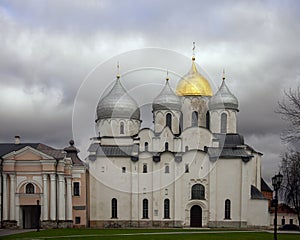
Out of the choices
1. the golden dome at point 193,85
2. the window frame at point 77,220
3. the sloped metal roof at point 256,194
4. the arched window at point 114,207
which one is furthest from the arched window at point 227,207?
the window frame at point 77,220

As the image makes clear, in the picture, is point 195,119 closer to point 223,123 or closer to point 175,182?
point 223,123

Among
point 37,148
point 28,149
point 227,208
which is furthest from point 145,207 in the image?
point 28,149

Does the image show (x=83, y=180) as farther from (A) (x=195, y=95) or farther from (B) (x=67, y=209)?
(A) (x=195, y=95)

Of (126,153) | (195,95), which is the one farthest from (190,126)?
(126,153)

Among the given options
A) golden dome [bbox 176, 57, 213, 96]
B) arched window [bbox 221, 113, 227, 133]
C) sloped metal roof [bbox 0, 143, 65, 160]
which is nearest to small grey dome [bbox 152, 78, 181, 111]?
golden dome [bbox 176, 57, 213, 96]

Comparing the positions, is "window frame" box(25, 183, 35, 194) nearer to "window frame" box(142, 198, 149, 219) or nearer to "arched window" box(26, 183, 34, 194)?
"arched window" box(26, 183, 34, 194)

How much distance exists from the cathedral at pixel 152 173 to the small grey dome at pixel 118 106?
0.12 m

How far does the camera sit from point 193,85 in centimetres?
7212

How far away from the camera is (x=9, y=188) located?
58875 mm

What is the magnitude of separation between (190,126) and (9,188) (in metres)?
22.9

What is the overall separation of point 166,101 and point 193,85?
4.19 metres

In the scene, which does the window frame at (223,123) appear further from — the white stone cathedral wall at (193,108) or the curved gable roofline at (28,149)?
the curved gable roofline at (28,149)

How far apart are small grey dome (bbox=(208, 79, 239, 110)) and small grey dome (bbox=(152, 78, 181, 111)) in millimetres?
4146

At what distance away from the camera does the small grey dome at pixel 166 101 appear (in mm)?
70562
